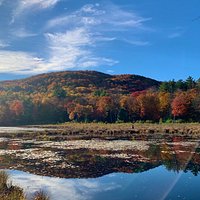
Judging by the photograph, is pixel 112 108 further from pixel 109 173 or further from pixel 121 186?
pixel 121 186

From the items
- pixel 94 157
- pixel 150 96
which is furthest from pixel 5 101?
pixel 94 157

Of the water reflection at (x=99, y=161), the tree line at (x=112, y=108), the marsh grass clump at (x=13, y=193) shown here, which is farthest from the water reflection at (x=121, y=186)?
the tree line at (x=112, y=108)

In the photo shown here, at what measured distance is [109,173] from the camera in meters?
23.7

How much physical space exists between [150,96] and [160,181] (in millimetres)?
85173

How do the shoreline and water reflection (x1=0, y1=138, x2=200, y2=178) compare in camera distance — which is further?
the shoreline

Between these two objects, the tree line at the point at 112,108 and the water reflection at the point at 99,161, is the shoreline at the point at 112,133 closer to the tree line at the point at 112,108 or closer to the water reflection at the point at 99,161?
the water reflection at the point at 99,161

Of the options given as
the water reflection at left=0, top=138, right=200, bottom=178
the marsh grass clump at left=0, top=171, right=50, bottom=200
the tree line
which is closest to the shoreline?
the water reflection at left=0, top=138, right=200, bottom=178

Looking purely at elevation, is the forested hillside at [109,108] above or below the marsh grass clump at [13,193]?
above

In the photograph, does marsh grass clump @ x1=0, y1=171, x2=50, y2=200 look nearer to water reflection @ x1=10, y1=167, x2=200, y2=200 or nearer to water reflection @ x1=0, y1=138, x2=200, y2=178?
water reflection @ x1=10, y1=167, x2=200, y2=200

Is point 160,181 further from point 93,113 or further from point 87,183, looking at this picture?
point 93,113

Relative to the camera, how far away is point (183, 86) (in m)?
137

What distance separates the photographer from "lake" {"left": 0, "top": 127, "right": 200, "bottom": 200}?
1816cm

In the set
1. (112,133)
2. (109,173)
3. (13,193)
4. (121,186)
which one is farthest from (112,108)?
(13,193)

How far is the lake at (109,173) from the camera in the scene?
18.2m
